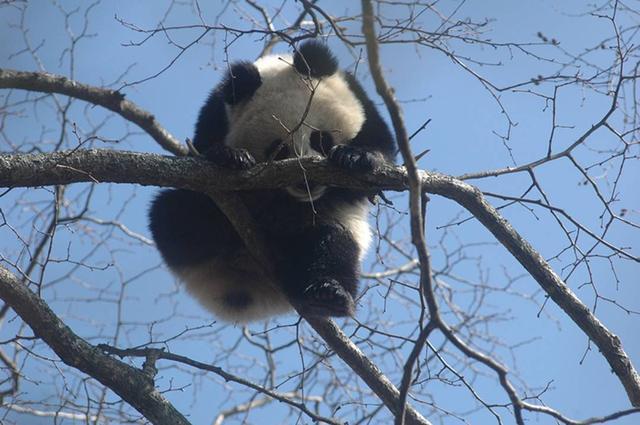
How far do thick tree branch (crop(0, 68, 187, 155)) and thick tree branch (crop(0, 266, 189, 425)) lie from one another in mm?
2883

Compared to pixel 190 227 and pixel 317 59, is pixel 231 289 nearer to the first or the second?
pixel 190 227

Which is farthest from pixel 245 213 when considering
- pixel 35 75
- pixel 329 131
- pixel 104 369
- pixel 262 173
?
pixel 35 75

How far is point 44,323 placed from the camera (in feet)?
13.4

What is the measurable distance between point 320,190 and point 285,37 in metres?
1.31

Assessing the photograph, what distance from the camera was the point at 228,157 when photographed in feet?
14.3

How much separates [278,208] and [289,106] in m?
0.77

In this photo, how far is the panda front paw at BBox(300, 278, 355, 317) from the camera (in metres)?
4.94

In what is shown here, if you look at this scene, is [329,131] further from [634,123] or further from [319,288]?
[634,123]

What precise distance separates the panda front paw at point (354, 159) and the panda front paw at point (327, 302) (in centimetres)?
95

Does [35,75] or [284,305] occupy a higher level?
[35,75]

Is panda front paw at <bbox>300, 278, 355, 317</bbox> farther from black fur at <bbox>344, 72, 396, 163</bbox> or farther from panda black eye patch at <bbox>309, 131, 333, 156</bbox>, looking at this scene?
black fur at <bbox>344, 72, 396, 163</bbox>

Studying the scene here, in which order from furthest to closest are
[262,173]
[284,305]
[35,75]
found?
[35,75]
[284,305]
[262,173]

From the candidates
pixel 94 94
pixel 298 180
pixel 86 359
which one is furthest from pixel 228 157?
pixel 94 94

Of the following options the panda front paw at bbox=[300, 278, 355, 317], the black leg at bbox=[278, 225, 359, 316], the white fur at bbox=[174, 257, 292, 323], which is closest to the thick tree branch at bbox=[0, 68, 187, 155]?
the white fur at bbox=[174, 257, 292, 323]
